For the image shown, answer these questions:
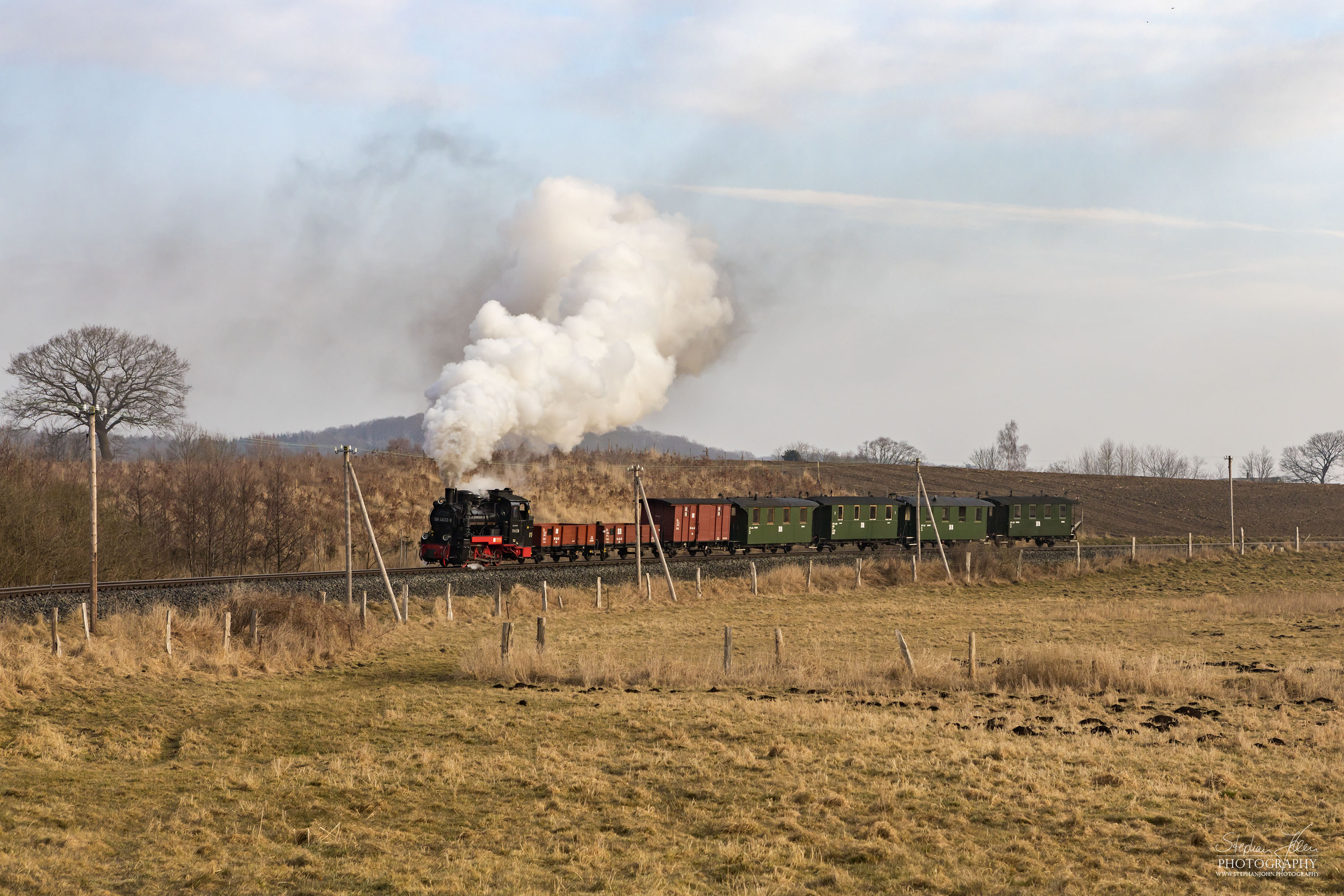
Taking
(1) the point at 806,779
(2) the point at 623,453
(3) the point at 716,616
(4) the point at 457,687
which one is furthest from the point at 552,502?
(1) the point at 806,779

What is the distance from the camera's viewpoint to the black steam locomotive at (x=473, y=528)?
1638 inches

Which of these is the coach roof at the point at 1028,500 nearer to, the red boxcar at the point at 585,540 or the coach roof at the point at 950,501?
the coach roof at the point at 950,501

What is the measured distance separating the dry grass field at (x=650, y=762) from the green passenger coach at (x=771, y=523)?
78.5 feet

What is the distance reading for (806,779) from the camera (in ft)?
49.2

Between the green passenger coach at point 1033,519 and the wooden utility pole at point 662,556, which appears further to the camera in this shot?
the green passenger coach at point 1033,519

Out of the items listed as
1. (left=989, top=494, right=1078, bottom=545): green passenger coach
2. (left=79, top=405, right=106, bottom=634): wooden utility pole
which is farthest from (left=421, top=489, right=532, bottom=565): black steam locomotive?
(left=989, top=494, right=1078, bottom=545): green passenger coach

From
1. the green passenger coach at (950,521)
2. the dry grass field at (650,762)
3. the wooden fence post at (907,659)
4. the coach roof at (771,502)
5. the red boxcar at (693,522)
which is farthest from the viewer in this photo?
the green passenger coach at (950,521)

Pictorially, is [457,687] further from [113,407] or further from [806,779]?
[113,407]

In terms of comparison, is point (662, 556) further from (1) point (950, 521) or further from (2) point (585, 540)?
(1) point (950, 521)

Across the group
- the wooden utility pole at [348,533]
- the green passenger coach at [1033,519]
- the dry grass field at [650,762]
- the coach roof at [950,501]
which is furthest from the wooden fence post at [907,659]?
the green passenger coach at [1033,519]

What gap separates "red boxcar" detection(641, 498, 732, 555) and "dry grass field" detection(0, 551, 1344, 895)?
821 inches

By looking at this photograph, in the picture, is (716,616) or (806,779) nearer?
(806,779)

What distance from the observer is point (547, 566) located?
44.8m

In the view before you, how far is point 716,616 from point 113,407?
50868mm
